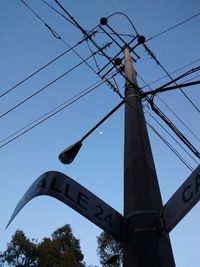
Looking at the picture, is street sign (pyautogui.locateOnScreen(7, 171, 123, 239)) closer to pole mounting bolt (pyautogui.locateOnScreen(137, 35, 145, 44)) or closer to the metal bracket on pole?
the metal bracket on pole

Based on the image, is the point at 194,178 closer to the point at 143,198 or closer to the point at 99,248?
the point at 143,198

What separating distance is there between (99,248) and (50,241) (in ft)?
20.5

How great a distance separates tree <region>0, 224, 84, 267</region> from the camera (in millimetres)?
27906

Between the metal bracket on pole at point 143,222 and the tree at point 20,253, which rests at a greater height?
the tree at point 20,253

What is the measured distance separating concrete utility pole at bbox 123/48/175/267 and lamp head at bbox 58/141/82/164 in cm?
73

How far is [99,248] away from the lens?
2612 cm

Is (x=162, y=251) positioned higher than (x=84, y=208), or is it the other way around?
(x=84, y=208)

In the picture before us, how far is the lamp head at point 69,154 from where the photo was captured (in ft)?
14.2

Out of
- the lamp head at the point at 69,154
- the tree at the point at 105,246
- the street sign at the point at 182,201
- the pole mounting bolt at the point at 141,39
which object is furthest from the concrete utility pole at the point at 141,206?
the tree at the point at 105,246

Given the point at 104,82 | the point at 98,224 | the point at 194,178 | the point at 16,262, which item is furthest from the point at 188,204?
the point at 16,262

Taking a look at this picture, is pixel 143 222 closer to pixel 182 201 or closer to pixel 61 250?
pixel 182 201

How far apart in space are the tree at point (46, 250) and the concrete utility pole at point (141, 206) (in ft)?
86.3

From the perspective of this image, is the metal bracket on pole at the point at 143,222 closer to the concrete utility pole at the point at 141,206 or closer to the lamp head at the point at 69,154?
the concrete utility pole at the point at 141,206

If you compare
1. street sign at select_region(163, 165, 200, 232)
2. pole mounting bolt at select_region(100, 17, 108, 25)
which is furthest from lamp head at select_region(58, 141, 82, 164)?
pole mounting bolt at select_region(100, 17, 108, 25)
